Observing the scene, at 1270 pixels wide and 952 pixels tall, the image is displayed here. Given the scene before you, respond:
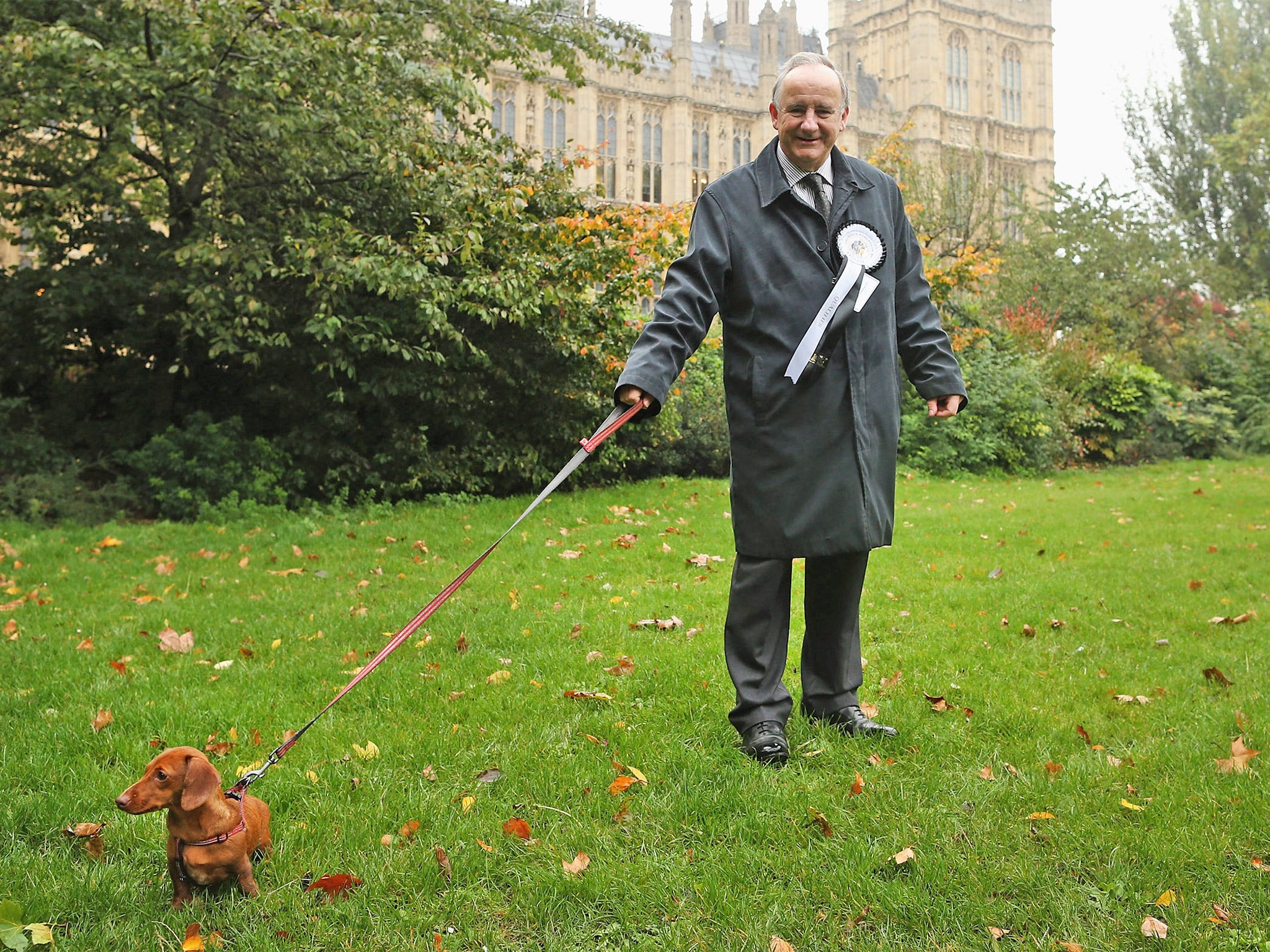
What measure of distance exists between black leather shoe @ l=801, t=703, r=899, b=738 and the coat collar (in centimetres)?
173

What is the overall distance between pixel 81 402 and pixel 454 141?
505 centimetres

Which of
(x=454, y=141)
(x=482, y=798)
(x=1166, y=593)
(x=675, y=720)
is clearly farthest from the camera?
(x=454, y=141)

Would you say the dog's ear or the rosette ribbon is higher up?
the rosette ribbon

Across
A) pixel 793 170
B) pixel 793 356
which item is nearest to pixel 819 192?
pixel 793 170

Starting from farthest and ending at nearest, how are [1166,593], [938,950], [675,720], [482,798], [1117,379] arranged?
[1117,379] < [1166,593] < [675,720] < [482,798] < [938,950]

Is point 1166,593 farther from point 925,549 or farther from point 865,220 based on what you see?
point 865,220

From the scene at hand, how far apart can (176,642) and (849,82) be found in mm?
60782

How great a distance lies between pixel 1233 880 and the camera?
7.98 feet

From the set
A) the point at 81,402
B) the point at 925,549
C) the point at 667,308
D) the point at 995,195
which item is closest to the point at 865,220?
the point at 667,308

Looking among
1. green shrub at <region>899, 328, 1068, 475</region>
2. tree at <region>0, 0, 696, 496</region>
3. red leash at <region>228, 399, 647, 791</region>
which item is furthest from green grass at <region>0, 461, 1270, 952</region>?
green shrub at <region>899, 328, 1068, 475</region>

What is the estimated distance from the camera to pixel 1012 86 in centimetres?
6438

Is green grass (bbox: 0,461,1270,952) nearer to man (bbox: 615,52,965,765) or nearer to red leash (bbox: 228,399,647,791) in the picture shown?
red leash (bbox: 228,399,647,791)

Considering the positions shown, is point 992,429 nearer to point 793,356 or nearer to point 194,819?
point 793,356

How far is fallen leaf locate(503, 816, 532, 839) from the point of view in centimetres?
274
